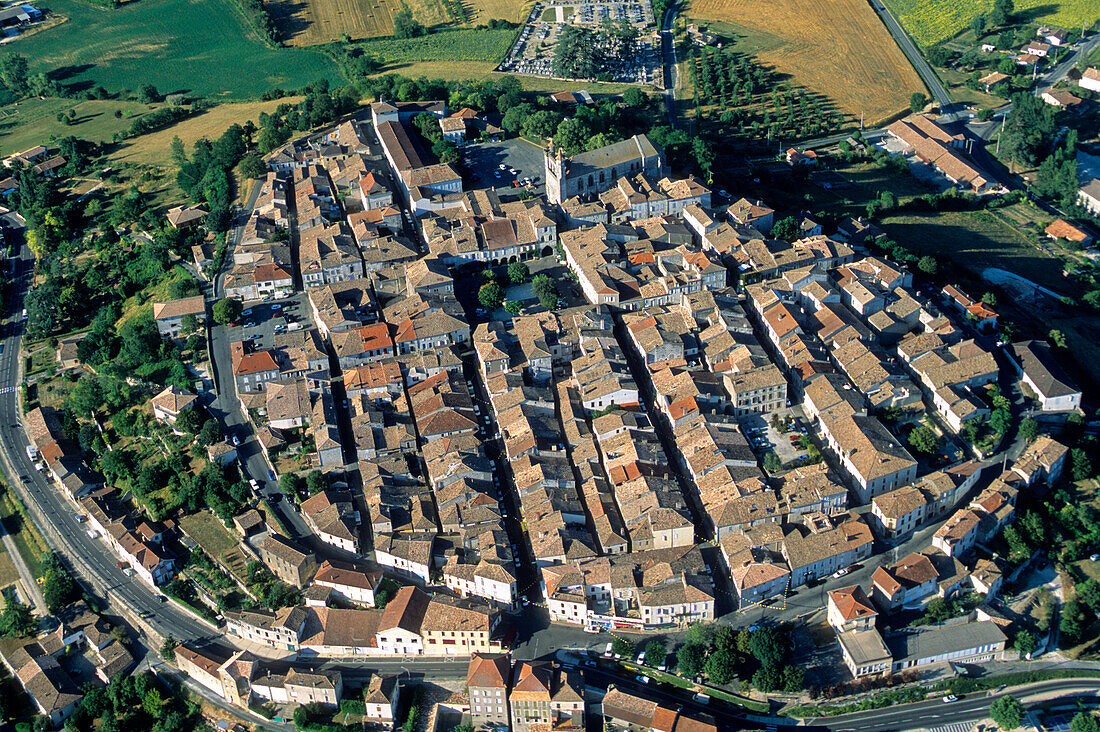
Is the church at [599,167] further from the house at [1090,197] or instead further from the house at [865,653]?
the house at [865,653]

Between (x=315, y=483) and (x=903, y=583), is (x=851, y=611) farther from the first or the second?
(x=315, y=483)

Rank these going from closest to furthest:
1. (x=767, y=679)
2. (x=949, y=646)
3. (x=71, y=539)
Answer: (x=767, y=679), (x=949, y=646), (x=71, y=539)

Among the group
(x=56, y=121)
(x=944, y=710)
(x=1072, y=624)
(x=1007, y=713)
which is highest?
(x=56, y=121)

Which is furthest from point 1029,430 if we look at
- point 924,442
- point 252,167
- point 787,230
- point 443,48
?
point 443,48

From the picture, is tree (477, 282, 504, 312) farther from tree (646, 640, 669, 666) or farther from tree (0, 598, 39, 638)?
tree (0, 598, 39, 638)

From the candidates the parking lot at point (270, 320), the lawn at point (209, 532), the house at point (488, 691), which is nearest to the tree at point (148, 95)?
the parking lot at point (270, 320)

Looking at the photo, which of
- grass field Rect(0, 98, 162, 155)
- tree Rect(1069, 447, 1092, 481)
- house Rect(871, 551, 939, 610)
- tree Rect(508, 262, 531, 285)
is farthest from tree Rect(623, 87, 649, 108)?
house Rect(871, 551, 939, 610)
